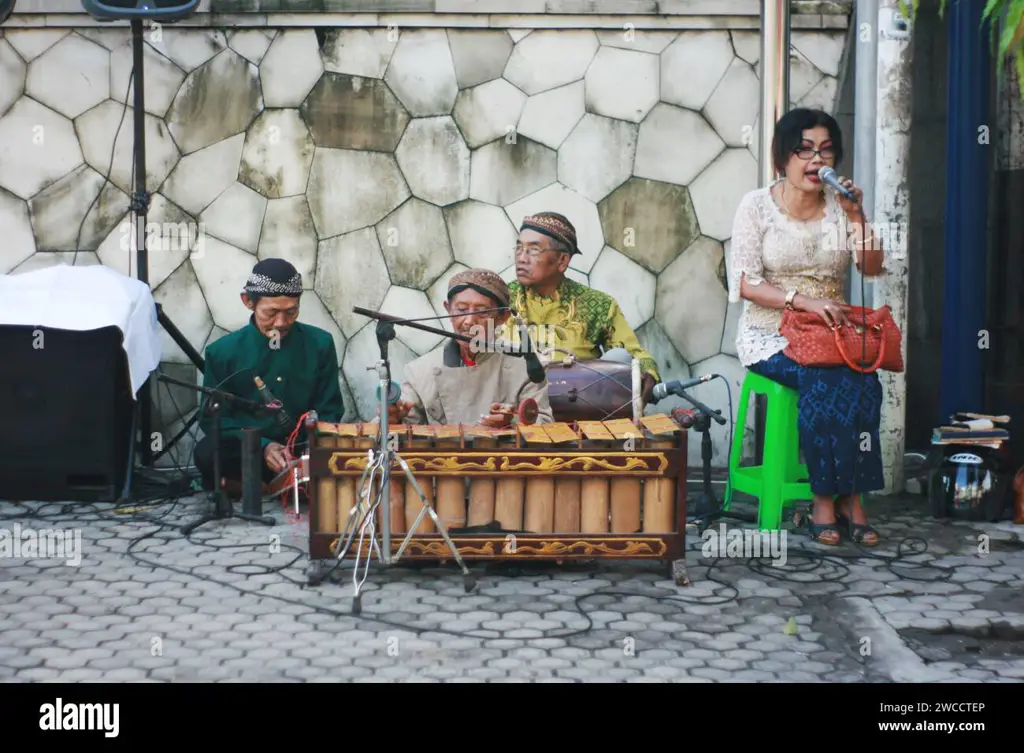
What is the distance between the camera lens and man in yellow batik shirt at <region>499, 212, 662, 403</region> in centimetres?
747

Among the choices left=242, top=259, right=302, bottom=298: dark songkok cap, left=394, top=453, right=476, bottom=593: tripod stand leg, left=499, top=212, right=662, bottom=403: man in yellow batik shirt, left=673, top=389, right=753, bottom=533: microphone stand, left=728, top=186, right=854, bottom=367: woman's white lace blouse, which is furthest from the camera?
left=242, top=259, right=302, bottom=298: dark songkok cap

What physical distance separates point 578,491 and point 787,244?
191 cm

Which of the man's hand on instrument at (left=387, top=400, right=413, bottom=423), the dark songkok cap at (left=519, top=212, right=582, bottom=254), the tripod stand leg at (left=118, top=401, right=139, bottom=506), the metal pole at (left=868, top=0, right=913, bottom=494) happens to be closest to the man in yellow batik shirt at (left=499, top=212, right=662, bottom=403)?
the dark songkok cap at (left=519, top=212, right=582, bottom=254)

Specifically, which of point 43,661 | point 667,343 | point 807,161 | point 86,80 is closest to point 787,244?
point 807,161

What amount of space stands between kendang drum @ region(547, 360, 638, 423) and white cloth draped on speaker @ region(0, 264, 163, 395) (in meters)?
2.48

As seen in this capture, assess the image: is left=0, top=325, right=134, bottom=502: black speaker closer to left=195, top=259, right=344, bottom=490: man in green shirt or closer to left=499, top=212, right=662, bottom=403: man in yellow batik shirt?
left=195, top=259, right=344, bottom=490: man in green shirt

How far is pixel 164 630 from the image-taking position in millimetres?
5242

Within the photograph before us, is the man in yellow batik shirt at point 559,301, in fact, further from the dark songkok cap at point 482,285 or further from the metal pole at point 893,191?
the metal pole at point 893,191

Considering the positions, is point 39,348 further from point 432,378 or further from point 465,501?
point 465,501

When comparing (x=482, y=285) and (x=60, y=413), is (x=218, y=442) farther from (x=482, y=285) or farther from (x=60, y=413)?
(x=482, y=285)

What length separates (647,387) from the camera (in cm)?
713

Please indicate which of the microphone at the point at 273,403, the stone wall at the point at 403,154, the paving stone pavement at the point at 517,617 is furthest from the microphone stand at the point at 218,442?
the stone wall at the point at 403,154

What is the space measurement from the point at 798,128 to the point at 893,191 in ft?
3.95

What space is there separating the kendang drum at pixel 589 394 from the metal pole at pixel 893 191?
6.18ft
